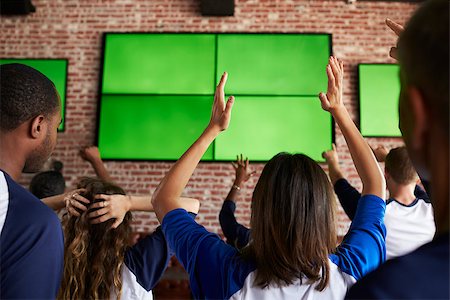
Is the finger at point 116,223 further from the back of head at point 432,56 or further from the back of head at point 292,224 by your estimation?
the back of head at point 432,56

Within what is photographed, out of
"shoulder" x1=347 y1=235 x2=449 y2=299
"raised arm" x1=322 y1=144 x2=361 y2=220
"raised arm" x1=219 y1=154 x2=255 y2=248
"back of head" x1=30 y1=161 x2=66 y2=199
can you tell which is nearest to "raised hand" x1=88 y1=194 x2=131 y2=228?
"raised arm" x1=219 y1=154 x2=255 y2=248

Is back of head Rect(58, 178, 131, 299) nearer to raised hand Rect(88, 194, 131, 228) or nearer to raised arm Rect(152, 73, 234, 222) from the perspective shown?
raised hand Rect(88, 194, 131, 228)

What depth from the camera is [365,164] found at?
1.46 metres

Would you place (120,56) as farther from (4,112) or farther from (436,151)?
(436,151)

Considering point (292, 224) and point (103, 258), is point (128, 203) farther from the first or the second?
point (292, 224)

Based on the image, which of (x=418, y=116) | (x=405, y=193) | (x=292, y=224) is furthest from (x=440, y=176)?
(x=405, y=193)

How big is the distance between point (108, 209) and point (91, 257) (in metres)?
0.22

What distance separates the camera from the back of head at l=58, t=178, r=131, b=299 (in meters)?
1.79

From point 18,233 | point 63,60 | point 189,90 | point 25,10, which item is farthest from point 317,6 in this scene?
point 18,233

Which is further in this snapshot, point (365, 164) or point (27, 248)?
point (365, 164)

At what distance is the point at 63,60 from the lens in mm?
5312

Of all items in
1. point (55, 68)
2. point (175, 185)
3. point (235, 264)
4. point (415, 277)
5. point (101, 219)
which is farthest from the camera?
point (55, 68)

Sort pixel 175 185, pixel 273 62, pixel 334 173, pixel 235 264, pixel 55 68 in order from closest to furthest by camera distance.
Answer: pixel 235 264 → pixel 175 185 → pixel 334 173 → pixel 273 62 → pixel 55 68

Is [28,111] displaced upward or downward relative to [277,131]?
downward
